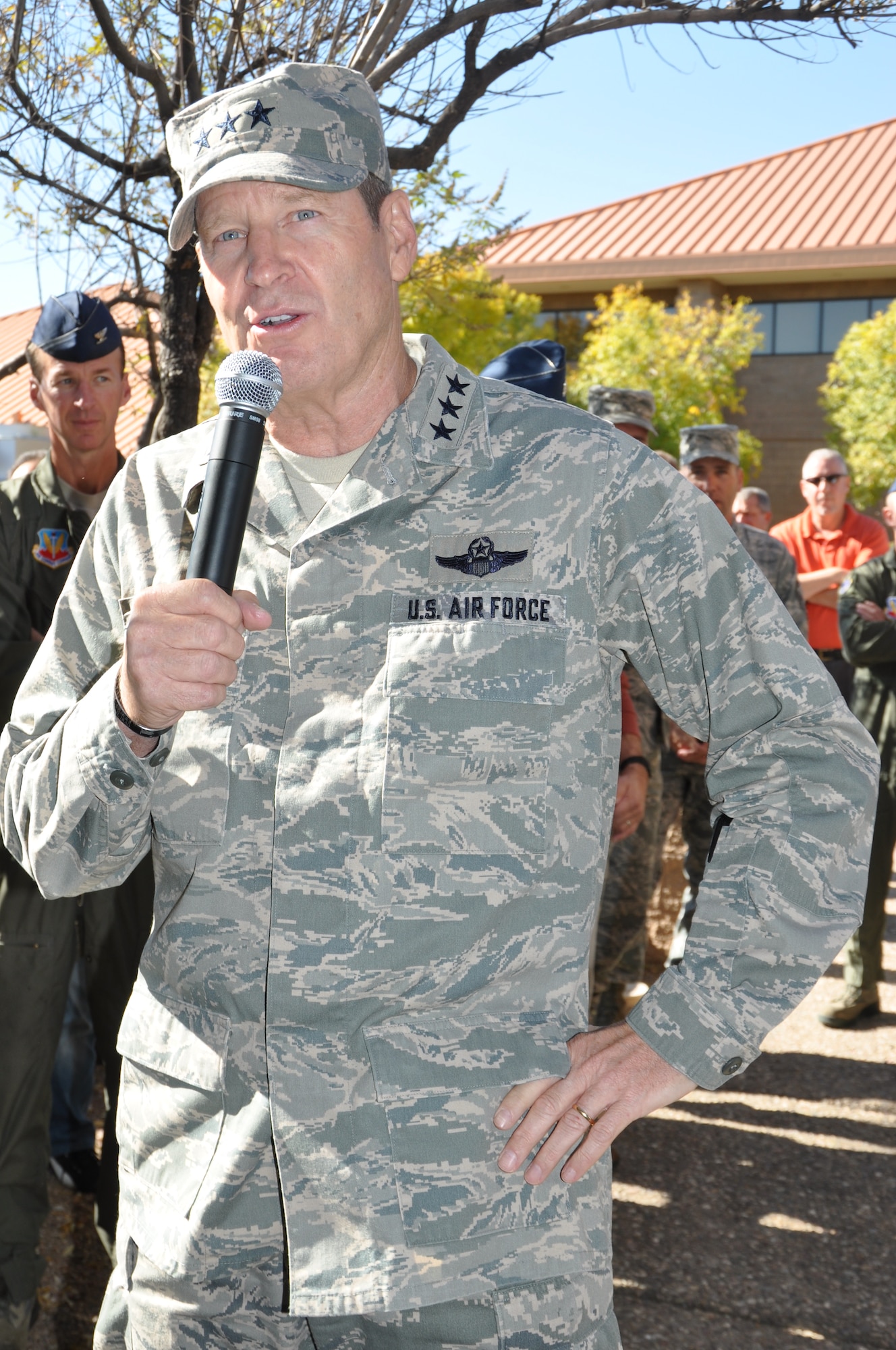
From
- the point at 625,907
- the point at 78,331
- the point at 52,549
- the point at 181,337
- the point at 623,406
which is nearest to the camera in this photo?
the point at 52,549

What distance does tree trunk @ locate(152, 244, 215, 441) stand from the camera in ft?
14.5

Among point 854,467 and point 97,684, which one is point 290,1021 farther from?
point 854,467

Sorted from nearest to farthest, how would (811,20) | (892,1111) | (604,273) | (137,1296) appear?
(137,1296) < (811,20) < (892,1111) < (604,273)

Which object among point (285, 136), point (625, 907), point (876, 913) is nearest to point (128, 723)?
point (285, 136)

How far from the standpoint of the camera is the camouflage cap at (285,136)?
1.85 metres

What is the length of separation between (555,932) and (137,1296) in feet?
2.61

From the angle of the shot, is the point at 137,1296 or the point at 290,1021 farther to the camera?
the point at 137,1296

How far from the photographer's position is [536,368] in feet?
14.2

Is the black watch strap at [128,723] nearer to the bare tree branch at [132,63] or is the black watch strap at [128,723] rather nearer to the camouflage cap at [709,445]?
the bare tree branch at [132,63]

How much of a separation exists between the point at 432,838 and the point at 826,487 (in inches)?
269

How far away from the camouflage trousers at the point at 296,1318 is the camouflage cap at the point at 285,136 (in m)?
1.48

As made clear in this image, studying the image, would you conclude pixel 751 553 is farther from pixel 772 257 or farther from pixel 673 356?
pixel 772 257

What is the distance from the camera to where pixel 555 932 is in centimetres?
172

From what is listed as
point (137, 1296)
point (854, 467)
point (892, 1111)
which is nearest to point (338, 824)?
point (137, 1296)
